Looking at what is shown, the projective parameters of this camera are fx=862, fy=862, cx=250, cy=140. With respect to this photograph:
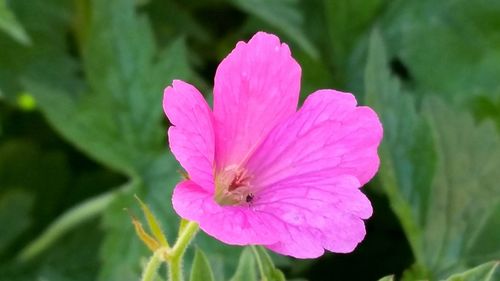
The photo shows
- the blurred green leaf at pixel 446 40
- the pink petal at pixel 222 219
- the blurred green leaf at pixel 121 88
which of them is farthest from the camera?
the blurred green leaf at pixel 446 40

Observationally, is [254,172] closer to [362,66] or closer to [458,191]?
[458,191]

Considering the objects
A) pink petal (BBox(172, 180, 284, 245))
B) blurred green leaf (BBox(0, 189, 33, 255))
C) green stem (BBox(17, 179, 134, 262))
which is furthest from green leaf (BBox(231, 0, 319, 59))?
pink petal (BBox(172, 180, 284, 245))

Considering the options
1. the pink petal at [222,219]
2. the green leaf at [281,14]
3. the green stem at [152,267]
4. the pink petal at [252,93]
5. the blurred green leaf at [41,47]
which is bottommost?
the green stem at [152,267]

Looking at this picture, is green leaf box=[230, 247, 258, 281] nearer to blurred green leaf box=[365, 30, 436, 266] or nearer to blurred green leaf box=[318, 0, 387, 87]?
blurred green leaf box=[365, 30, 436, 266]

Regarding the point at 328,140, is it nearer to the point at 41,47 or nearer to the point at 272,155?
the point at 272,155

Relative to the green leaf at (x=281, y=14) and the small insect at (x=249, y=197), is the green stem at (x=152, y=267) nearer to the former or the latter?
the small insect at (x=249, y=197)

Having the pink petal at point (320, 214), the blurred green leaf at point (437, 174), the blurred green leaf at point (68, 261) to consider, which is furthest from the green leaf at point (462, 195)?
the blurred green leaf at point (68, 261)
